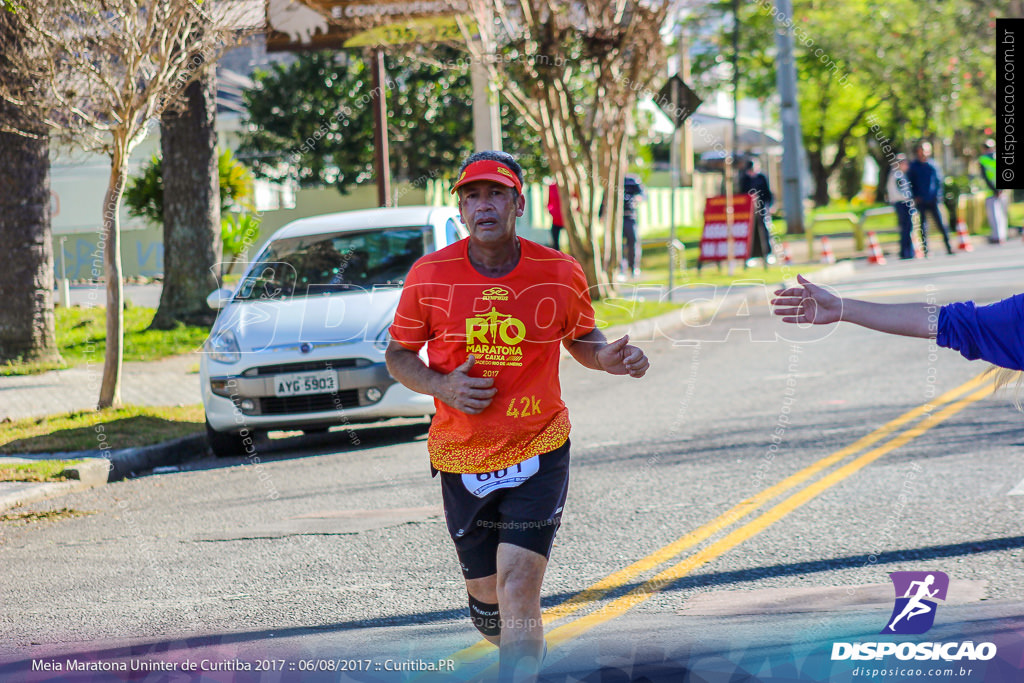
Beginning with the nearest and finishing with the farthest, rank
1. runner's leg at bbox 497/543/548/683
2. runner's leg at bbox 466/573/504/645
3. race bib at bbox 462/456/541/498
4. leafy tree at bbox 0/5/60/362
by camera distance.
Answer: runner's leg at bbox 497/543/548/683 < race bib at bbox 462/456/541/498 < runner's leg at bbox 466/573/504/645 < leafy tree at bbox 0/5/60/362

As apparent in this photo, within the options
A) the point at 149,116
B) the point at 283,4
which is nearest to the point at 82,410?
the point at 149,116

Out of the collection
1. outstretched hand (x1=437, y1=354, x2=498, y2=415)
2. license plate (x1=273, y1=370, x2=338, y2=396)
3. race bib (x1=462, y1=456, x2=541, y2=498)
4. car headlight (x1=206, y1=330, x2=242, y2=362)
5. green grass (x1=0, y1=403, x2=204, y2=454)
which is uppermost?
outstretched hand (x1=437, y1=354, x2=498, y2=415)

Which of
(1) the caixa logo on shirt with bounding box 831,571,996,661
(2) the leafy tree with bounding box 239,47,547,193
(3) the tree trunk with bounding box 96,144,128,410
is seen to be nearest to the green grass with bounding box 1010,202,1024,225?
(2) the leafy tree with bounding box 239,47,547,193

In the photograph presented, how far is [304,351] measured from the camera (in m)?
9.38

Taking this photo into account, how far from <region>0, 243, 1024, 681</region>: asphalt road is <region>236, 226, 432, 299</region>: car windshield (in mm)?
1264

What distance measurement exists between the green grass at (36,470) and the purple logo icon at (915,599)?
5717 millimetres

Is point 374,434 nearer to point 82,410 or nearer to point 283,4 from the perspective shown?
point 82,410

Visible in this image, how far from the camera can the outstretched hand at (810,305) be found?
11.7ft

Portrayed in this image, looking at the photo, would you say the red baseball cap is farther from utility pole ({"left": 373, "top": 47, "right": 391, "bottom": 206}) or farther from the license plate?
utility pole ({"left": 373, "top": 47, "right": 391, "bottom": 206})

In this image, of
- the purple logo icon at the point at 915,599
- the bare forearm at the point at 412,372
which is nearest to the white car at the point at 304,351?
the purple logo icon at the point at 915,599

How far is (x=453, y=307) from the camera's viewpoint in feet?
12.7

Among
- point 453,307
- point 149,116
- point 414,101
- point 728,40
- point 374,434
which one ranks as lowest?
point 374,434

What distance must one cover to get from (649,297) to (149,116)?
10.3 m

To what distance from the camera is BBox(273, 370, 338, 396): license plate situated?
367 inches
